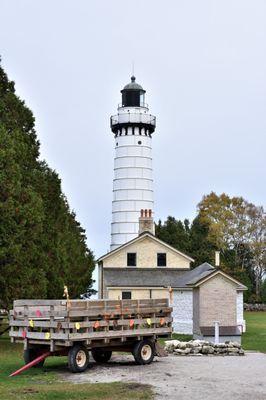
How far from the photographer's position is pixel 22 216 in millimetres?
27469

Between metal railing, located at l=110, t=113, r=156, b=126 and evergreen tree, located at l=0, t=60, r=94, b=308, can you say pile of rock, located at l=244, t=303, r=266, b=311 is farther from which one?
evergreen tree, located at l=0, t=60, r=94, b=308

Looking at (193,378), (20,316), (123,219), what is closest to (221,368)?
(193,378)

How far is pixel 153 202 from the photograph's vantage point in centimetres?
6625

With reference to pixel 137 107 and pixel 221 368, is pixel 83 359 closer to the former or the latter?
pixel 221 368

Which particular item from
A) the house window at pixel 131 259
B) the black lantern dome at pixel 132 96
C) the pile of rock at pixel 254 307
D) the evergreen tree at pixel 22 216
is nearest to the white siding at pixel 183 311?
the house window at pixel 131 259

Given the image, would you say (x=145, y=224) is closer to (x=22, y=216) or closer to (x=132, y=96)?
(x=132, y=96)

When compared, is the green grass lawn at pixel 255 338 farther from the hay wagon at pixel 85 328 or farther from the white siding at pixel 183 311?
the hay wagon at pixel 85 328

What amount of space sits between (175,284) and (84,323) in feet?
87.6

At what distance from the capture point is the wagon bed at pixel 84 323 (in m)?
17.6

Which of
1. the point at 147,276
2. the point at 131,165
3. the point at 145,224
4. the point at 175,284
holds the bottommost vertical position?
the point at 175,284

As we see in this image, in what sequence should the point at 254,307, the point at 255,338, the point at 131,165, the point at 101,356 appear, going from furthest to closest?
1. the point at 254,307
2. the point at 131,165
3. the point at 255,338
4. the point at 101,356

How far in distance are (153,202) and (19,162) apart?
37.7 meters

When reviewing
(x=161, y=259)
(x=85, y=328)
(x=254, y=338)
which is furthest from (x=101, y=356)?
(x=161, y=259)

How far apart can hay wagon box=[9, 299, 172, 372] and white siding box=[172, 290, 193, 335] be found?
21056 mm
